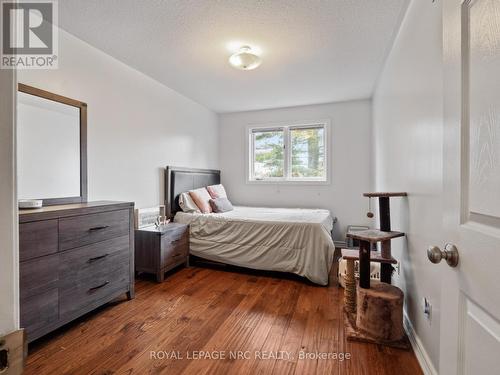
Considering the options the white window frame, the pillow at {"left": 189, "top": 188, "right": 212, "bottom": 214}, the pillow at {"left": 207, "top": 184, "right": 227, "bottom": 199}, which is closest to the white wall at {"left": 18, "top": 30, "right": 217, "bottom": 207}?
the pillow at {"left": 189, "top": 188, "right": 212, "bottom": 214}

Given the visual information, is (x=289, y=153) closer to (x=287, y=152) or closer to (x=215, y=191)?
(x=287, y=152)

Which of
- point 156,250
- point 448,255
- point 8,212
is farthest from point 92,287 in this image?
point 448,255

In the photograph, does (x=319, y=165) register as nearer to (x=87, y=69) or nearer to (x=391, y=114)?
(x=391, y=114)

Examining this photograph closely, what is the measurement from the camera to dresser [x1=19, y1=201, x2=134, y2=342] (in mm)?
1559

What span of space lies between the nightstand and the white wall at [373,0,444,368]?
91.1 inches

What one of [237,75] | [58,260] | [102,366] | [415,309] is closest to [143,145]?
[237,75]

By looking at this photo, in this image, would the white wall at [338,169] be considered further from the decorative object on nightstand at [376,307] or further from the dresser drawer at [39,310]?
the dresser drawer at [39,310]

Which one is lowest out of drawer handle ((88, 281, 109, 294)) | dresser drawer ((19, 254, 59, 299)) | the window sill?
drawer handle ((88, 281, 109, 294))

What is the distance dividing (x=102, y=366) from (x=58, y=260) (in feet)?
2.44

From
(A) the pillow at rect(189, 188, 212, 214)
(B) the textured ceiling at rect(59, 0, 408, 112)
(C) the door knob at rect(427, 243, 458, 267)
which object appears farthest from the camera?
(A) the pillow at rect(189, 188, 212, 214)

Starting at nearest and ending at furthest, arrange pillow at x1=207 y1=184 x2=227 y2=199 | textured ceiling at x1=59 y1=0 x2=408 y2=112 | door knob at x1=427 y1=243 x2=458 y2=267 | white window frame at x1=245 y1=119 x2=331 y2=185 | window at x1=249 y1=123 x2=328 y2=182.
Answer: door knob at x1=427 y1=243 x2=458 y2=267 < textured ceiling at x1=59 y1=0 x2=408 y2=112 < pillow at x1=207 y1=184 x2=227 y2=199 < white window frame at x1=245 y1=119 x2=331 y2=185 < window at x1=249 y1=123 x2=328 y2=182

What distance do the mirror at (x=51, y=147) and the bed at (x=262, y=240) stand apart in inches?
49.2

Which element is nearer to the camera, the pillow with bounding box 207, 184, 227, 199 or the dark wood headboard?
the dark wood headboard

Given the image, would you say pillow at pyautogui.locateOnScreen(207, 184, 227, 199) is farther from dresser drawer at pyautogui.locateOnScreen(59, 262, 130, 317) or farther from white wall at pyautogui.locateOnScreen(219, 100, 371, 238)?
dresser drawer at pyautogui.locateOnScreen(59, 262, 130, 317)
